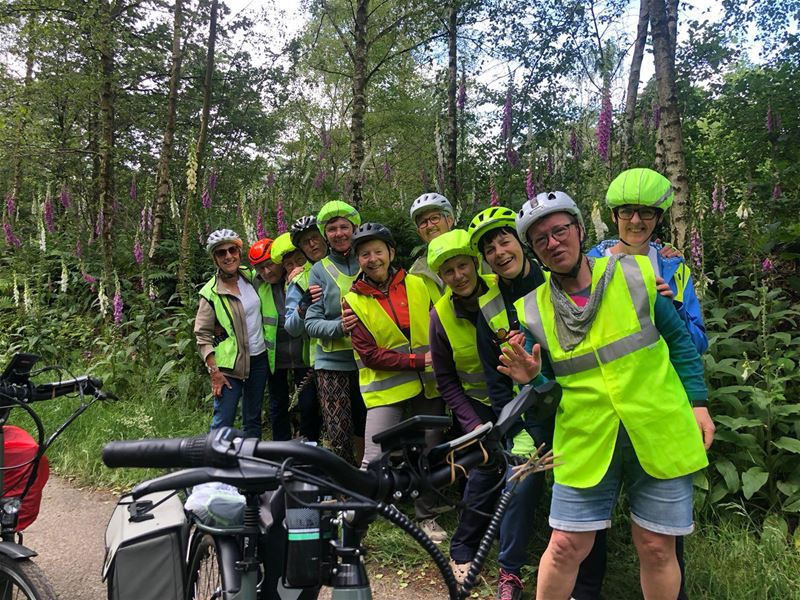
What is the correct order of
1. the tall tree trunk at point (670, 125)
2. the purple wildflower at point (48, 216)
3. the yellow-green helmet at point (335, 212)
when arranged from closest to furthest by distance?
the yellow-green helmet at point (335, 212)
the tall tree trunk at point (670, 125)
the purple wildflower at point (48, 216)

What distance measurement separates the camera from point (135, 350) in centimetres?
737

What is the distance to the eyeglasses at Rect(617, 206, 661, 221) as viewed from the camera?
288 centimetres

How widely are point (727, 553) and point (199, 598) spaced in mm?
2755

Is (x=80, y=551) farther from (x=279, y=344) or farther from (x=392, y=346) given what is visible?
(x=392, y=346)

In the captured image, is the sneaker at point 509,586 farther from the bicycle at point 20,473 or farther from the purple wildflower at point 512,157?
the purple wildflower at point 512,157

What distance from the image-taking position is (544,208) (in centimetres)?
231

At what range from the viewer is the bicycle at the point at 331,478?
1.14 meters

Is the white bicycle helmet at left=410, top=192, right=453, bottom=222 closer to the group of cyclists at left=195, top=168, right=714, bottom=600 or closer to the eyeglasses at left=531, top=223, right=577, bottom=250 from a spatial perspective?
the group of cyclists at left=195, top=168, right=714, bottom=600

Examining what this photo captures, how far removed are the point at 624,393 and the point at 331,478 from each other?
4.52 ft

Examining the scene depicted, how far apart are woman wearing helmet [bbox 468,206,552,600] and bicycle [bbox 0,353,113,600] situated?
1.90m

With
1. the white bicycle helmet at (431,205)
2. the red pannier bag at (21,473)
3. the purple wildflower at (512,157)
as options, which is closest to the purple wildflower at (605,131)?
the purple wildflower at (512,157)

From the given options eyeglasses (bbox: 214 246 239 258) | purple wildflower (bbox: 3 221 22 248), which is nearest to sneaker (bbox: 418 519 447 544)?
eyeglasses (bbox: 214 246 239 258)

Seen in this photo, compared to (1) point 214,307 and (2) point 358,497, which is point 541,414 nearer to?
(2) point 358,497

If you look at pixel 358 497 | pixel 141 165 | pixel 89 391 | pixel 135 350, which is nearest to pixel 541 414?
pixel 358 497
